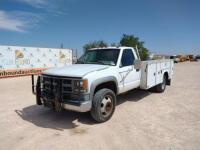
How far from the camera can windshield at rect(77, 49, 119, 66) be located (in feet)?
17.4

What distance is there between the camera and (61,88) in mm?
4301

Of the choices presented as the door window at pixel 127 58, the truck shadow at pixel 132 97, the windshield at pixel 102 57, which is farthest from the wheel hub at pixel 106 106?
the truck shadow at pixel 132 97

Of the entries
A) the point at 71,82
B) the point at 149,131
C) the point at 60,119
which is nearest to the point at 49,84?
the point at 71,82

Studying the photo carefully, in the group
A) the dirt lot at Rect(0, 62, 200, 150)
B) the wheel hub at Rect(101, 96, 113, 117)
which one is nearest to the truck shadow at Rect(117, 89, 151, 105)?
the dirt lot at Rect(0, 62, 200, 150)

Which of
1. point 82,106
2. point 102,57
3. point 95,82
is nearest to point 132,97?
point 102,57

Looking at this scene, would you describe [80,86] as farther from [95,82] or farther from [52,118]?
[52,118]

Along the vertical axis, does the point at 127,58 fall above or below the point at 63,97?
above

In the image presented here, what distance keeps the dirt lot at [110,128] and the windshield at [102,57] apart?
1.63 m

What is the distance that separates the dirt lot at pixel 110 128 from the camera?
3.50 m

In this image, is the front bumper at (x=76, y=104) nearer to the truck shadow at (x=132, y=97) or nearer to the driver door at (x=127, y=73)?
the driver door at (x=127, y=73)

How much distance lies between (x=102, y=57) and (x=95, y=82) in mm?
1581

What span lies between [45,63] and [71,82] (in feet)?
55.0

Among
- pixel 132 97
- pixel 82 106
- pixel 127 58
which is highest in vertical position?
pixel 127 58

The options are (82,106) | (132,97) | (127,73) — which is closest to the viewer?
(82,106)
